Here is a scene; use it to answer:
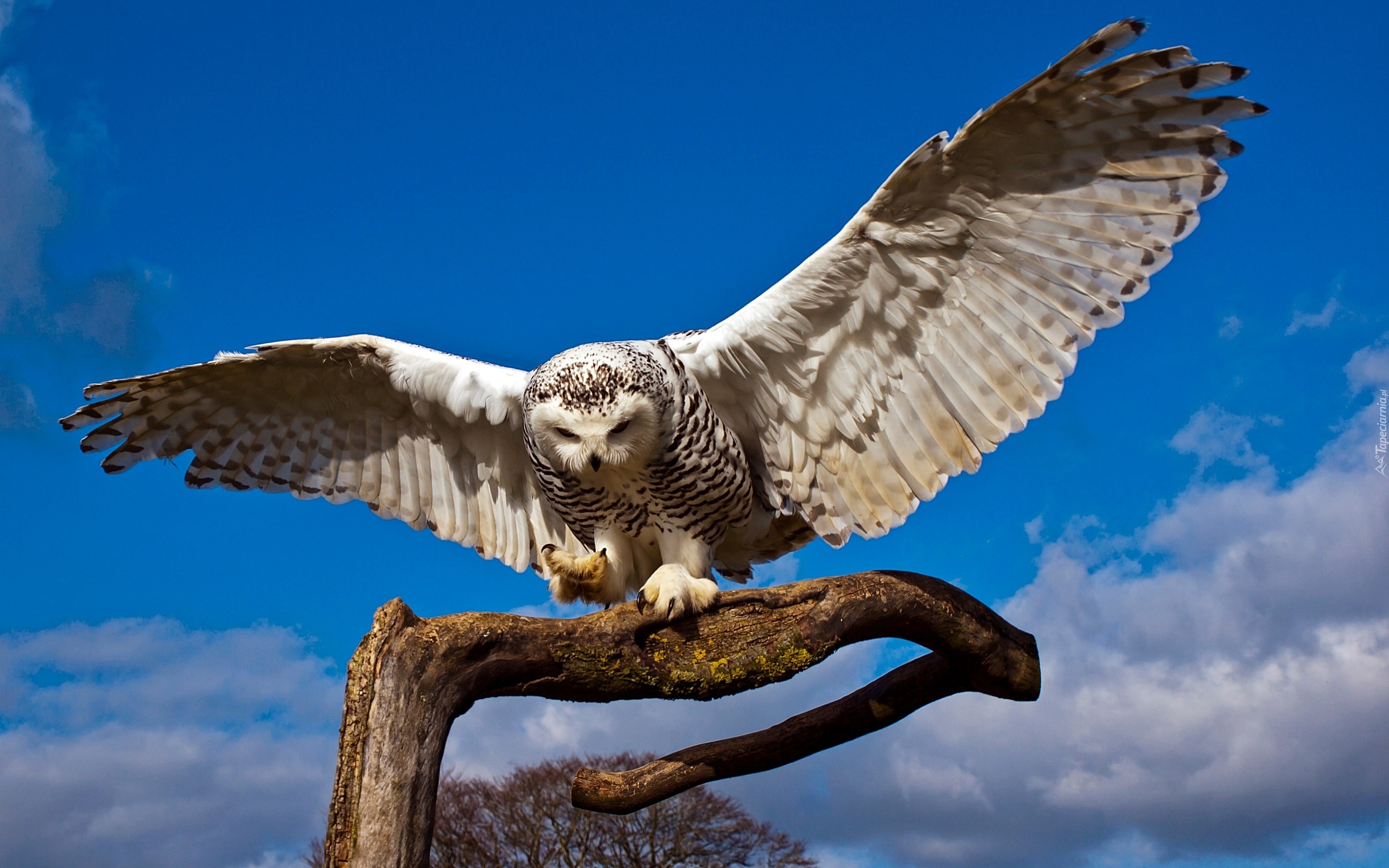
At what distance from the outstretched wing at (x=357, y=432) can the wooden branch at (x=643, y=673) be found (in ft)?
5.11

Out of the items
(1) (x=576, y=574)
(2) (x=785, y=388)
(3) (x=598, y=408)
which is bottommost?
(1) (x=576, y=574)

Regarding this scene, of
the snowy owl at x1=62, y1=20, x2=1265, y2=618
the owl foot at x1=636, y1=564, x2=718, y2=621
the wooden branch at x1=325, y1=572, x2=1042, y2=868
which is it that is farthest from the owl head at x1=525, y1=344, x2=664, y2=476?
the wooden branch at x1=325, y1=572, x2=1042, y2=868

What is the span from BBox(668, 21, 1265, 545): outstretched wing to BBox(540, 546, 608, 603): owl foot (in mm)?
950

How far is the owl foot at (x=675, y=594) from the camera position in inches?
165

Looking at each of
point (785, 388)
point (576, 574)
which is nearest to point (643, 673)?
point (576, 574)

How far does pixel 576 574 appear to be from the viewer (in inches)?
187

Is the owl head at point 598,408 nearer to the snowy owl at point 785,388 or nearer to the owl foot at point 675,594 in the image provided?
the snowy owl at point 785,388

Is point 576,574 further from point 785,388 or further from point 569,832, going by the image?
point 569,832

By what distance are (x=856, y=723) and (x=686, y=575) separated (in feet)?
4.05

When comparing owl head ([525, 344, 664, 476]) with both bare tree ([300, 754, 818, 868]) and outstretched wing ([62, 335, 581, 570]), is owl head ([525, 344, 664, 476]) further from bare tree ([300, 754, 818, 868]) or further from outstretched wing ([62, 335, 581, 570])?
bare tree ([300, 754, 818, 868])

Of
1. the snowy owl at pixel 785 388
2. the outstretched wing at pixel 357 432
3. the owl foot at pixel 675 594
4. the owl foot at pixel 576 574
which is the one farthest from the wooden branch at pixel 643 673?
the outstretched wing at pixel 357 432

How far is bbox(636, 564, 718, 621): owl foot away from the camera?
4.18 metres

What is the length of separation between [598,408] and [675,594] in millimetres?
→ 823

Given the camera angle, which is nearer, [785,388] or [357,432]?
[785,388]
